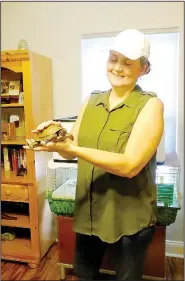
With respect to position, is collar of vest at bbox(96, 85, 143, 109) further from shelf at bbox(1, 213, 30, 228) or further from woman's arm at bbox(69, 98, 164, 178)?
shelf at bbox(1, 213, 30, 228)

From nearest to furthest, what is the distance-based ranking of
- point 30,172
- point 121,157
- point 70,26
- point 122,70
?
point 121,157 → point 122,70 → point 30,172 → point 70,26

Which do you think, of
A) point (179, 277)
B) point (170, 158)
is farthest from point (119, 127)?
point (179, 277)

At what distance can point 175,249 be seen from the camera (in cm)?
202

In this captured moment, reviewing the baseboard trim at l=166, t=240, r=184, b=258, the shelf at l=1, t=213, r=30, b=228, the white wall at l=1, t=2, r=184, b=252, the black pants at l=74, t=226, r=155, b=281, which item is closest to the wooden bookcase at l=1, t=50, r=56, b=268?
the shelf at l=1, t=213, r=30, b=228

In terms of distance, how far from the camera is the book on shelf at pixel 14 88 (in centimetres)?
196

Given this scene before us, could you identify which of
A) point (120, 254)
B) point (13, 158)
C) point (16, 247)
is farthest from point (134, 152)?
point (16, 247)

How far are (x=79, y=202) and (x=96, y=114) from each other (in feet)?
1.23

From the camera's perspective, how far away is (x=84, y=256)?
1.18 metres

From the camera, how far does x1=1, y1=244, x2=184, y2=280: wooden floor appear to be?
1.83m

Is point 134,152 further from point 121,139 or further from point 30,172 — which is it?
point 30,172

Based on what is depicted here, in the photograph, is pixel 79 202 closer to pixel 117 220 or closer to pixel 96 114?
pixel 117 220

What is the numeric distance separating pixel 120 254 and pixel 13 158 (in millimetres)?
1258

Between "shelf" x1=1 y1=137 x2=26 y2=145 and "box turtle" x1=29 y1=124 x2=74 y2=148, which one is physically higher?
"box turtle" x1=29 y1=124 x2=74 y2=148

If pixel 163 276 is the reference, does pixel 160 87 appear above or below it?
above
